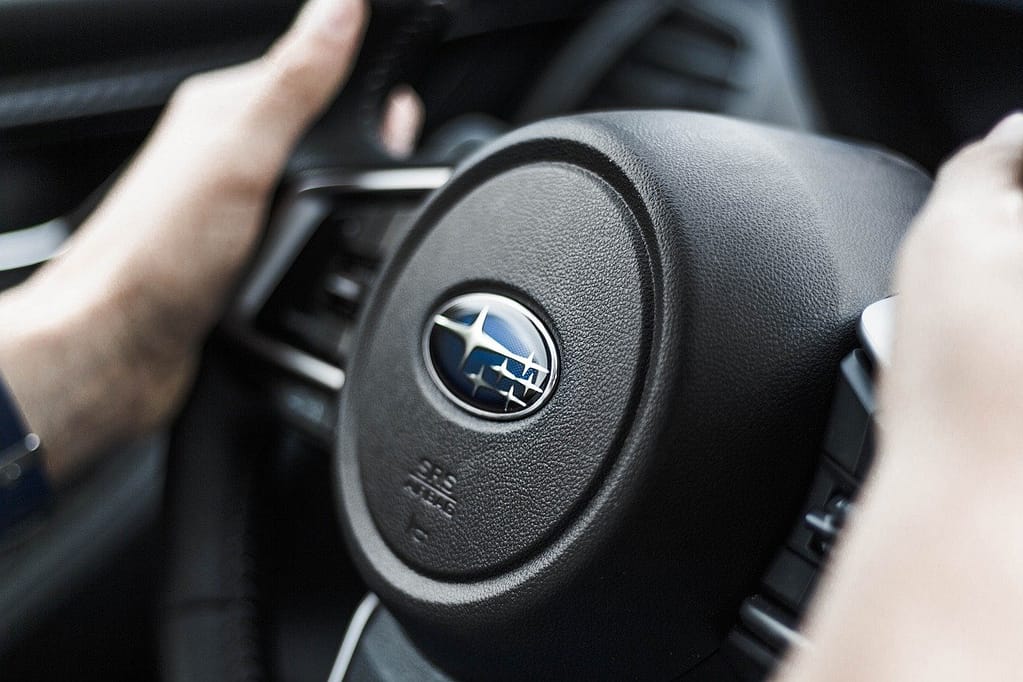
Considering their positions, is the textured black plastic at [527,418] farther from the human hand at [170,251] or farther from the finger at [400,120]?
the finger at [400,120]

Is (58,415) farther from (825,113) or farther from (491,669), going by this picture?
(825,113)

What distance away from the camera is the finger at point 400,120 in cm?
111

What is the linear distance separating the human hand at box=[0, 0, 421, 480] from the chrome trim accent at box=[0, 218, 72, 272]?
23 centimetres

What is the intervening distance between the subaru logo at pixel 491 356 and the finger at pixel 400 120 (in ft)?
1.68

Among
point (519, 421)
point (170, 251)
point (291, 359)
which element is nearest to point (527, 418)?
point (519, 421)

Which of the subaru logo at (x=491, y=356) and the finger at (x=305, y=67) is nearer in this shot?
the subaru logo at (x=491, y=356)

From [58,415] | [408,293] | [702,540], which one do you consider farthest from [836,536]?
[58,415]

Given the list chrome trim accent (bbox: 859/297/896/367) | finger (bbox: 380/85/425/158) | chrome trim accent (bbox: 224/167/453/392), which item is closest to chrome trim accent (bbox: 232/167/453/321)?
chrome trim accent (bbox: 224/167/453/392)

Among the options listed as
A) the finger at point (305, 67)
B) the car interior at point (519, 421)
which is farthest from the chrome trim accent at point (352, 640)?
the finger at point (305, 67)

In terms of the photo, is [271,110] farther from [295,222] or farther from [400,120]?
[400,120]

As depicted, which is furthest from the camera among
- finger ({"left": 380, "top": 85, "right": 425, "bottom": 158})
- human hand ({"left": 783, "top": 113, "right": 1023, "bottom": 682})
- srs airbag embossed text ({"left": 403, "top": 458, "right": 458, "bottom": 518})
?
finger ({"left": 380, "top": 85, "right": 425, "bottom": 158})

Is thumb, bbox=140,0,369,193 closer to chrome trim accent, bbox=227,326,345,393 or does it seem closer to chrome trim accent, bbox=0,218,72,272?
chrome trim accent, bbox=227,326,345,393

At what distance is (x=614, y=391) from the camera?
0.55 meters

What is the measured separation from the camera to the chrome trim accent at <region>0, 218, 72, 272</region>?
3.83 ft
